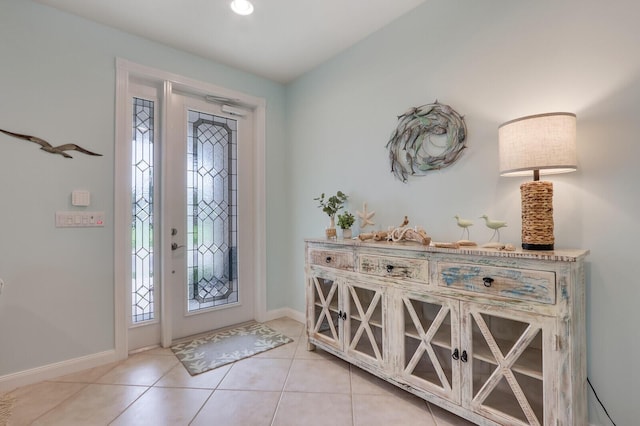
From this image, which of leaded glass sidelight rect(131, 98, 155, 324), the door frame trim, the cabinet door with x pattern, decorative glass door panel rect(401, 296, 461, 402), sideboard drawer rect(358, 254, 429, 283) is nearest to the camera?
decorative glass door panel rect(401, 296, 461, 402)

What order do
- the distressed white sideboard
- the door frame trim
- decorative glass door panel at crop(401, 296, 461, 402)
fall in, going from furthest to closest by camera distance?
the door frame trim, decorative glass door panel at crop(401, 296, 461, 402), the distressed white sideboard

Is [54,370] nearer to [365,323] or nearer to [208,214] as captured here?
[208,214]

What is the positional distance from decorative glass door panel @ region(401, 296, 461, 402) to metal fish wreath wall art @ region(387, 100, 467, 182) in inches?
36.6

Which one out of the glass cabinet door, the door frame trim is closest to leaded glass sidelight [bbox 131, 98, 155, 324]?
the door frame trim

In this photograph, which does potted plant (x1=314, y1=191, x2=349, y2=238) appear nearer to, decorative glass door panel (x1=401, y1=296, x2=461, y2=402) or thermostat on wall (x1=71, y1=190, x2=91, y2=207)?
decorative glass door panel (x1=401, y1=296, x2=461, y2=402)

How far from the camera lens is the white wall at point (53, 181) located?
1.98 meters

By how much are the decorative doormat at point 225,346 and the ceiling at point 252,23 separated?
2625 millimetres

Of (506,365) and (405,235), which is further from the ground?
(405,235)

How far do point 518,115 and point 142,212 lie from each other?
285cm

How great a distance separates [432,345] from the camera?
1.68 meters

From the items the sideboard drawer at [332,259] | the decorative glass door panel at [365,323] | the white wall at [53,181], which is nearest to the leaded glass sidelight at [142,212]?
the white wall at [53,181]

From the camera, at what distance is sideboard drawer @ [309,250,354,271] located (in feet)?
6.98

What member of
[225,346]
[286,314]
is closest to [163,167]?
[225,346]

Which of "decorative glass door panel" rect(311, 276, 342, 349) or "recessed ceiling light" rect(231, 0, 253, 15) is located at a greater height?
"recessed ceiling light" rect(231, 0, 253, 15)
